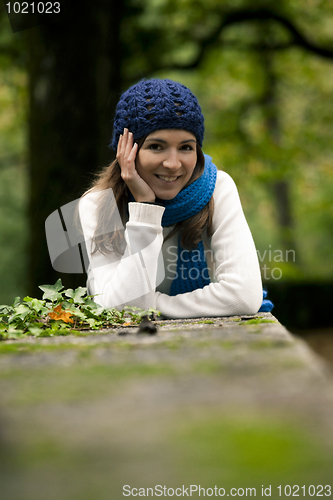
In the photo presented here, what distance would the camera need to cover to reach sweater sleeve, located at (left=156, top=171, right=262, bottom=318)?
9.78ft

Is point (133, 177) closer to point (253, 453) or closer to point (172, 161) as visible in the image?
point (172, 161)

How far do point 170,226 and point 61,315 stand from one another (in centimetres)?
108

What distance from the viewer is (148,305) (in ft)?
10.3

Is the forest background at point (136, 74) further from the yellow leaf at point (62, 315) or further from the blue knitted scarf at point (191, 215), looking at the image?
the yellow leaf at point (62, 315)

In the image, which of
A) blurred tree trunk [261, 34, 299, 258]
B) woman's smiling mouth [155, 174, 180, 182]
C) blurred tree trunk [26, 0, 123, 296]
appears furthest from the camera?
blurred tree trunk [261, 34, 299, 258]

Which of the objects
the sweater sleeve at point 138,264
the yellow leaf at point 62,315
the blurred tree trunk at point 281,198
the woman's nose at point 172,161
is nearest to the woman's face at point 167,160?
the woman's nose at point 172,161

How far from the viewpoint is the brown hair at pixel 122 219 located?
10.8 feet

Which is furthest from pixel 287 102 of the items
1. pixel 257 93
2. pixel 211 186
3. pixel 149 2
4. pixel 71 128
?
pixel 211 186

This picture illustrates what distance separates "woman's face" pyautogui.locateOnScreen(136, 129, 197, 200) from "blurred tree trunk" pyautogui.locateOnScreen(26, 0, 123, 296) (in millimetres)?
3393

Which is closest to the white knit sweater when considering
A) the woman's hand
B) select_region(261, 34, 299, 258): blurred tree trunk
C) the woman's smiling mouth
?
the woman's hand

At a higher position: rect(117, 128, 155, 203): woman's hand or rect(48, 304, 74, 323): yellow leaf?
rect(117, 128, 155, 203): woman's hand

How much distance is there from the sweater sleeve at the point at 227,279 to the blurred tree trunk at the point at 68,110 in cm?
353

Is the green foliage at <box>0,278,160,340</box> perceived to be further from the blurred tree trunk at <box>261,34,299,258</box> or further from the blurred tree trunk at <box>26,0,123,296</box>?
the blurred tree trunk at <box>261,34,299,258</box>

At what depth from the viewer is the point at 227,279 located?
3.05 m
